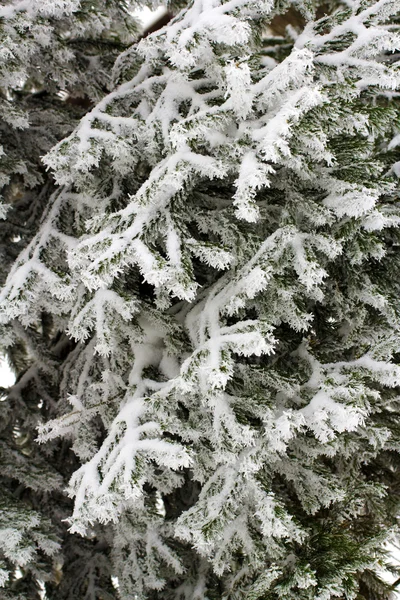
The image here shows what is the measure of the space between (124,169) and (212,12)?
0.97m

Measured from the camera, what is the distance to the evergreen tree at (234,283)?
218 centimetres

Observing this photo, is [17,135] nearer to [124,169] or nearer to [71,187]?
[71,187]

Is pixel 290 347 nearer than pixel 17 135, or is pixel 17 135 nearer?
pixel 290 347

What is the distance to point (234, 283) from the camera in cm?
250

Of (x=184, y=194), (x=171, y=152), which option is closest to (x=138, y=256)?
(x=184, y=194)

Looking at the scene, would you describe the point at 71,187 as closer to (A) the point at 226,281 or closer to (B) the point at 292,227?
(A) the point at 226,281

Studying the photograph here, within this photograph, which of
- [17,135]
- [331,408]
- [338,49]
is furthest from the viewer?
[17,135]

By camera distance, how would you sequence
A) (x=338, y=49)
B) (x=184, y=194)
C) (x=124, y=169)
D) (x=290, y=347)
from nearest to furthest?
1. (x=184, y=194)
2. (x=338, y=49)
3. (x=124, y=169)
4. (x=290, y=347)

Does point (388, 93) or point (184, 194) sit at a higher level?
point (388, 93)

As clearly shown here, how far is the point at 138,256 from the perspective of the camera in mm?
2240

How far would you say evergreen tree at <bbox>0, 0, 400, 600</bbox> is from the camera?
7.16 feet

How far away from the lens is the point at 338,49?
263 cm

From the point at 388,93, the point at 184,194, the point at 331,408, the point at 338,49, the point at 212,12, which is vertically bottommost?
the point at 331,408

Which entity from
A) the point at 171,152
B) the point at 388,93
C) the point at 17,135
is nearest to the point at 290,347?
the point at 171,152
